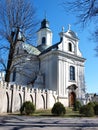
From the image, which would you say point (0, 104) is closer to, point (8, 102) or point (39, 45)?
point (8, 102)

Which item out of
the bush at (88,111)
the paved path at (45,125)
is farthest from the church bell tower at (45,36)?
the paved path at (45,125)

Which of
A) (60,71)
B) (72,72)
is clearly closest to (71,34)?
(72,72)

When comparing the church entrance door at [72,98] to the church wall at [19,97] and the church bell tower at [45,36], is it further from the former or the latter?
the church bell tower at [45,36]

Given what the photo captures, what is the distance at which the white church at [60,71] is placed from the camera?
37594 mm

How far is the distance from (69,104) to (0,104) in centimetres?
1839

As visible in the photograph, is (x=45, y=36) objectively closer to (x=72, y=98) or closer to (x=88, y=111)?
(x=72, y=98)

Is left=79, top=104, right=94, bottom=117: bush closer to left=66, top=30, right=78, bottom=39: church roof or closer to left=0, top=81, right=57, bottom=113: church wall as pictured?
left=0, top=81, right=57, bottom=113: church wall

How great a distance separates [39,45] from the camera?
160 ft

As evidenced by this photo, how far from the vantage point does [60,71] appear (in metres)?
37.8

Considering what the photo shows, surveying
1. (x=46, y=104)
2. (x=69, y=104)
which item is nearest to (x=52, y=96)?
(x=46, y=104)

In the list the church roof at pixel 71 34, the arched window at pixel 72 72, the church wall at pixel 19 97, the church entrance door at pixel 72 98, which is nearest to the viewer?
the church wall at pixel 19 97

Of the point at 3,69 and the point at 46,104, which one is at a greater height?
the point at 3,69

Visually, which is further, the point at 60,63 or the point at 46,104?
the point at 60,63

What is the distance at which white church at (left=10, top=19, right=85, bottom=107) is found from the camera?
3759 centimetres
